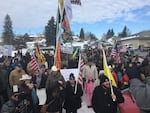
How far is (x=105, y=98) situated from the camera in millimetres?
7988

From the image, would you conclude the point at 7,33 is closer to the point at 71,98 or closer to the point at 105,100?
the point at 71,98

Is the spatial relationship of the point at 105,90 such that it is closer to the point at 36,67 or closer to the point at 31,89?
the point at 31,89

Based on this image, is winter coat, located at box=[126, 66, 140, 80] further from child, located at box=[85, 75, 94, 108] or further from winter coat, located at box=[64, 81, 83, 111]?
winter coat, located at box=[64, 81, 83, 111]

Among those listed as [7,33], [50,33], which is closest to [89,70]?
[50,33]

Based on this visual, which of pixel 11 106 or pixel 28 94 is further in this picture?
pixel 28 94

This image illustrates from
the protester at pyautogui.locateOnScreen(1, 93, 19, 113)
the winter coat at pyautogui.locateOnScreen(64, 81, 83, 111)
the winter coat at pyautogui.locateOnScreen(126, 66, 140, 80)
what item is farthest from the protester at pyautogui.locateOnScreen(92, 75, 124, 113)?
the winter coat at pyautogui.locateOnScreen(126, 66, 140, 80)

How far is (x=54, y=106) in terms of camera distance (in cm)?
909

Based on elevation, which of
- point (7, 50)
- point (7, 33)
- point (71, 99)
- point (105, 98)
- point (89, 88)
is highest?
point (7, 33)

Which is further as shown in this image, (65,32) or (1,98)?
(65,32)

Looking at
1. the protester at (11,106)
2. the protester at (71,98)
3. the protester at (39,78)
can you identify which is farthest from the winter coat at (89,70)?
the protester at (11,106)

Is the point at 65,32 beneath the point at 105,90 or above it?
above

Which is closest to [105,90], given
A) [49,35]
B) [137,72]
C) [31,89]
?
[31,89]

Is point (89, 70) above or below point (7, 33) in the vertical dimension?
below

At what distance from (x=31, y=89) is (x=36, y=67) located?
409 inches
